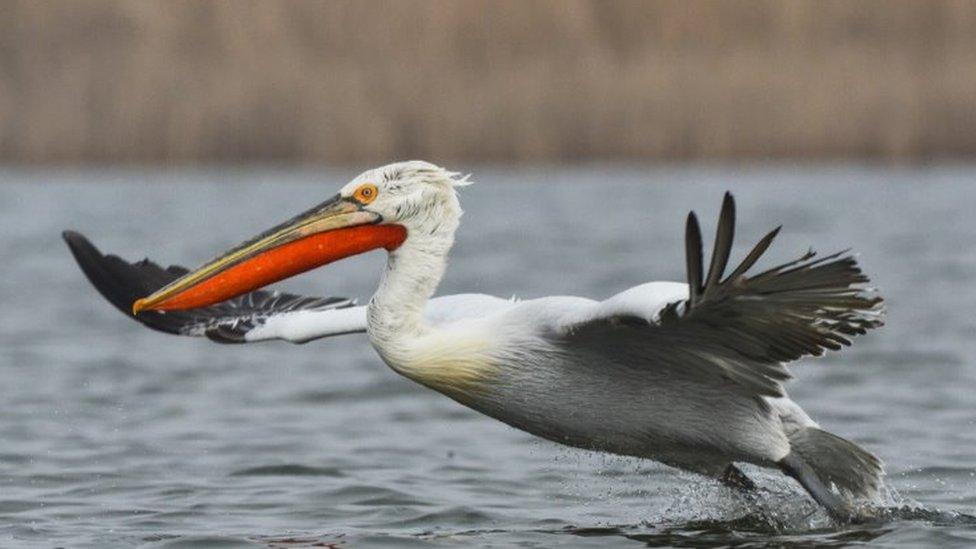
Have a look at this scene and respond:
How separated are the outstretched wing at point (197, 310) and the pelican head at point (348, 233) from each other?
81 cm

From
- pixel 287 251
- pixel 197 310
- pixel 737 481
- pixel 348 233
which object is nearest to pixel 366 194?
pixel 348 233

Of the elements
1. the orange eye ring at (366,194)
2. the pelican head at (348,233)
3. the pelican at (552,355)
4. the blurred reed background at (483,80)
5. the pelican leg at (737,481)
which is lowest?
the pelican leg at (737,481)

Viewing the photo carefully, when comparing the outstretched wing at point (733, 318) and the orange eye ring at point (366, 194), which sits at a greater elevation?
the orange eye ring at point (366, 194)

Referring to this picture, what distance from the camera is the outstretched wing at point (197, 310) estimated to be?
24.1 ft

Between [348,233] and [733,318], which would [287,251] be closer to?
[348,233]

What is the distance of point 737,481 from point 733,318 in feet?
4.50

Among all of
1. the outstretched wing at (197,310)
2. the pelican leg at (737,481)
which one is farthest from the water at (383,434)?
the outstretched wing at (197,310)

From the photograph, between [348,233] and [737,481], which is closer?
[348,233]

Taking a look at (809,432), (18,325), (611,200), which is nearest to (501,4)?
(611,200)

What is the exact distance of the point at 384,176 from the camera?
6.42 meters

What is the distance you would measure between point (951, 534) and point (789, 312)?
4.29ft

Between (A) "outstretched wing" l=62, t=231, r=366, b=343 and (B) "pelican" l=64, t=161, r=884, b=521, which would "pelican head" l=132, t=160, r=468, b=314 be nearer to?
(B) "pelican" l=64, t=161, r=884, b=521

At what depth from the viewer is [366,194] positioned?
21.0 ft

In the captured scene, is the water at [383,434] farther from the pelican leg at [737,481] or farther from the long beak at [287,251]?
the long beak at [287,251]
